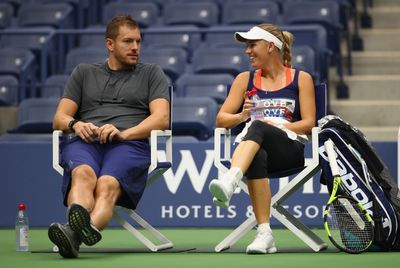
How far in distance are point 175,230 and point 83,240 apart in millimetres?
2563

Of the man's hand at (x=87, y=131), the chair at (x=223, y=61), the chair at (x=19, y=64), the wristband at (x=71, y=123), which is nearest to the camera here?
the man's hand at (x=87, y=131)

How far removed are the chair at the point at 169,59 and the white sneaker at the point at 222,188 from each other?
4.95 m

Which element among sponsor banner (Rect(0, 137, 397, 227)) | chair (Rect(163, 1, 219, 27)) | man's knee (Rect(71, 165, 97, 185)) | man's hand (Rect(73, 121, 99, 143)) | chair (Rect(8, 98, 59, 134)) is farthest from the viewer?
chair (Rect(163, 1, 219, 27))

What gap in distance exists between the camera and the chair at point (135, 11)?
1296 cm

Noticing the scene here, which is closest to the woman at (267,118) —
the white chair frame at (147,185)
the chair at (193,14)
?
the white chair frame at (147,185)

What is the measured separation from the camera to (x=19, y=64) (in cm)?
1198

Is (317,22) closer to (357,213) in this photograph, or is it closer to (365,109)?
(365,109)

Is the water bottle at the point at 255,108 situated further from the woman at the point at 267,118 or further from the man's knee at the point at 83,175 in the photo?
the man's knee at the point at 83,175

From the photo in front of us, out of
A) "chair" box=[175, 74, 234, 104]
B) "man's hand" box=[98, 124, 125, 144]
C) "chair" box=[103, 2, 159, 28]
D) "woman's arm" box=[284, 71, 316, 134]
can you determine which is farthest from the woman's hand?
"chair" box=[103, 2, 159, 28]

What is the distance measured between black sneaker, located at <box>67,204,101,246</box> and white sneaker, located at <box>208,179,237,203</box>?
674 mm

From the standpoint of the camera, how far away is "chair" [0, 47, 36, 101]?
38.8 feet

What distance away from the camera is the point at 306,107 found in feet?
23.4

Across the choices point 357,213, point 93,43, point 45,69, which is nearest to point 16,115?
point 45,69

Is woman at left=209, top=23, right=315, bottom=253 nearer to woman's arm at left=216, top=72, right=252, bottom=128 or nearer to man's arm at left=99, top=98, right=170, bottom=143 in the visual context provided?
woman's arm at left=216, top=72, right=252, bottom=128
